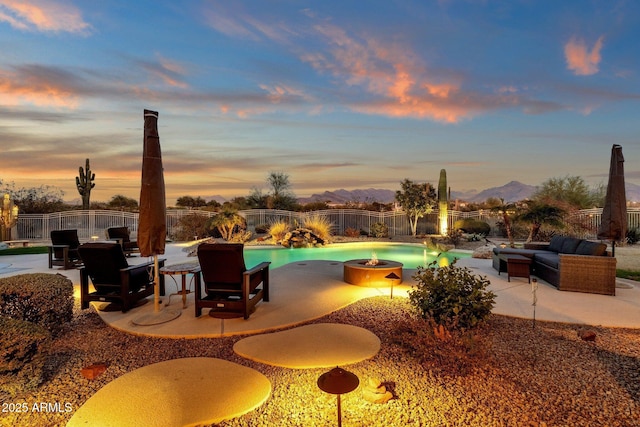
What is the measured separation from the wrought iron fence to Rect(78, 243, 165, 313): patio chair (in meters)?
11.8

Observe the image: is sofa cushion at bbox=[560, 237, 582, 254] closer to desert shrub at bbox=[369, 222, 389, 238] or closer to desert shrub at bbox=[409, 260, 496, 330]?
desert shrub at bbox=[409, 260, 496, 330]

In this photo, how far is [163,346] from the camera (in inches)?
135

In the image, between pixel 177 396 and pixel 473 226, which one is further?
pixel 473 226

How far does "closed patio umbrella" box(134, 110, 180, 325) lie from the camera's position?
3.92m

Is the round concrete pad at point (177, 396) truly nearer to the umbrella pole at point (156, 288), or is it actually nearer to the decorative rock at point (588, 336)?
the umbrella pole at point (156, 288)

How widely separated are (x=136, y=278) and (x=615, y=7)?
37.2 ft

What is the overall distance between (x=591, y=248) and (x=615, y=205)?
0.88m

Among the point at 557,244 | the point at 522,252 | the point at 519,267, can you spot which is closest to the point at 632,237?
the point at 557,244

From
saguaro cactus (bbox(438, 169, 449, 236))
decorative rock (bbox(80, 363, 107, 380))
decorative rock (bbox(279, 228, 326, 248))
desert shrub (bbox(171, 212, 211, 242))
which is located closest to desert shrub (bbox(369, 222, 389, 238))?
saguaro cactus (bbox(438, 169, 449, 236))

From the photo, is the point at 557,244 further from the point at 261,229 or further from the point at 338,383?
the point at 261,229

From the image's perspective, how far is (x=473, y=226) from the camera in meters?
16.4

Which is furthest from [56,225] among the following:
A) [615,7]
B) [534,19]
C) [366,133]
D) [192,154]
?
[615,7]

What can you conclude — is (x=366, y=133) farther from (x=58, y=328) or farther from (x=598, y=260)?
(x=58, y=328)

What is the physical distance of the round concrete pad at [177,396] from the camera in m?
2.20
